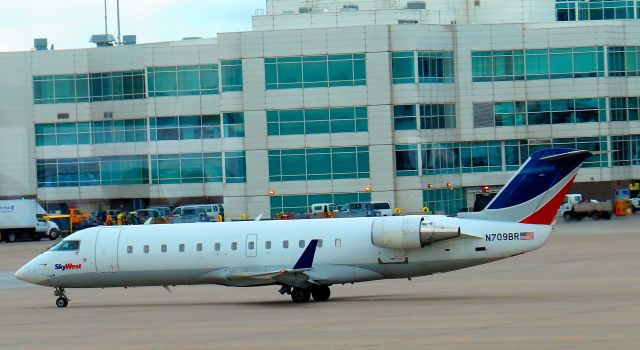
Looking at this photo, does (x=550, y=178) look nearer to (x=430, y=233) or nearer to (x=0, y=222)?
(x=430, y=233)

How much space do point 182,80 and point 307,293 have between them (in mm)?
60505

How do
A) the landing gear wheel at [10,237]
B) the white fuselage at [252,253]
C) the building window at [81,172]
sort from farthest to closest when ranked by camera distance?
the building window at [81,172] < the landing gear wheel at [10,237] < the white fuselage at [252,253]

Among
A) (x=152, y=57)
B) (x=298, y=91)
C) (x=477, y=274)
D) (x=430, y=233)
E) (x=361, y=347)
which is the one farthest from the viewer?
(x=152, y=57)

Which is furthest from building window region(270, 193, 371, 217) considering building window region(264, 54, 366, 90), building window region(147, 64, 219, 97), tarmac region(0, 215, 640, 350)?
tarmac region(0, 215, 640, 350)

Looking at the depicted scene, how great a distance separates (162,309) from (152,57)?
6088cm

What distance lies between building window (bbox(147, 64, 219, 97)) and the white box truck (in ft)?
42.8

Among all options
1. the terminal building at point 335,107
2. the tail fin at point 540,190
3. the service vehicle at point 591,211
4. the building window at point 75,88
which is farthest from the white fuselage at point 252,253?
the building window at point 75,88

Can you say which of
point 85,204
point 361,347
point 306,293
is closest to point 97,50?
point 85,204

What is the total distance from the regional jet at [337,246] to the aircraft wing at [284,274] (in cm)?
3

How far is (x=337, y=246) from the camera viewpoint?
3822 centimetres

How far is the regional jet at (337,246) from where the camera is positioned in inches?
1471

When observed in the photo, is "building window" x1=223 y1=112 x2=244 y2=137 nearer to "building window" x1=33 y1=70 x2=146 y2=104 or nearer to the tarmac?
"building window" x1=33 y1=70 x2=146 y2=104

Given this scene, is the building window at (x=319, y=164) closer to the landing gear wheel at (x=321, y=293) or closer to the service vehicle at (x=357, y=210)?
the service vehicle at (x=357, y=210)

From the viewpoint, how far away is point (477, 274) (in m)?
48.7
